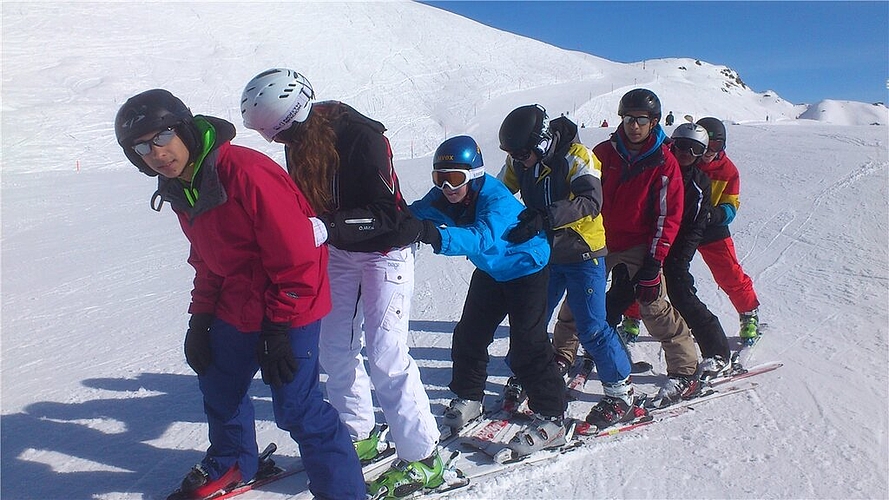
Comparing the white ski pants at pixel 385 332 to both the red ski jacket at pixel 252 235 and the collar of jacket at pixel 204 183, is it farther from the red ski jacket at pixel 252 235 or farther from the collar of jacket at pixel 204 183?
the collar of jacket at pixel 204 183

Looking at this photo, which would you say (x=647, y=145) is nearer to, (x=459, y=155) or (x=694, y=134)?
(x=694, y=134)

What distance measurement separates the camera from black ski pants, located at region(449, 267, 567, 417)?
3.62 metres

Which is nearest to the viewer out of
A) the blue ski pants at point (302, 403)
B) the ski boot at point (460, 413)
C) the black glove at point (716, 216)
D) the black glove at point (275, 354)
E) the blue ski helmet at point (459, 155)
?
the black glove at point (275, 354)

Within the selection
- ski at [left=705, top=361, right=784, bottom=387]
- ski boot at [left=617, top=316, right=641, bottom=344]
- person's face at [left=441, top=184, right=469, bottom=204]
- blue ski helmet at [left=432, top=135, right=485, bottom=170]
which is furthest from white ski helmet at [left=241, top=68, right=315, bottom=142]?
ski boot at [left=617, top=316, right=641, bottom=344]

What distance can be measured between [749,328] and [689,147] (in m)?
1.77

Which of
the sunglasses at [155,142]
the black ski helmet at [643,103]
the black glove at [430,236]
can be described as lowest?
the black glove at [430,236]

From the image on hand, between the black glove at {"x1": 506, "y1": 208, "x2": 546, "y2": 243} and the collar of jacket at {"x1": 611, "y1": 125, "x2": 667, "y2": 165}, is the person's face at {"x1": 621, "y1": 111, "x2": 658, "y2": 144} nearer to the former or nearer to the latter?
the collar of jacket at {"x1": 611, "y1": 125, "x2": 667, "y2": 165}

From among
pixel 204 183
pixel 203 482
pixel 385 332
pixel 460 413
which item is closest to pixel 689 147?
pixel 460 413

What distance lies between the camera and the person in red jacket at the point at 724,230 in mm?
4867

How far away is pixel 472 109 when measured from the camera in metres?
31.7

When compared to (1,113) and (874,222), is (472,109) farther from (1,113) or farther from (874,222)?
(874,222)

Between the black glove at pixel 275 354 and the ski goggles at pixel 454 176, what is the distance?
1.15 m

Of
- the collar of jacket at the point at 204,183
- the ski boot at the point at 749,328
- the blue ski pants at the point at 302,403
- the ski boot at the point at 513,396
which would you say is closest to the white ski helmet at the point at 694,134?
the ski boot at the point at 749,328

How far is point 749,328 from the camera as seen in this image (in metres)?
5.19
